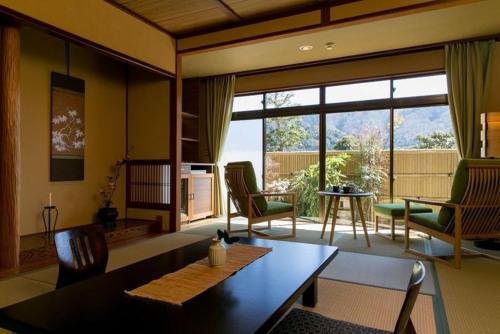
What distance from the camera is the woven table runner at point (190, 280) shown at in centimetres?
134

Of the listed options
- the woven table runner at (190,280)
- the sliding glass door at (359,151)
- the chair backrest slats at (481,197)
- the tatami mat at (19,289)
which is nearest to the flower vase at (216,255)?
the woven table runner at (190,280)

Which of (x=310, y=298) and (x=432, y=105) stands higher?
(x=432, y=105)

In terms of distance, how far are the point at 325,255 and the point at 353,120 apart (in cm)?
380

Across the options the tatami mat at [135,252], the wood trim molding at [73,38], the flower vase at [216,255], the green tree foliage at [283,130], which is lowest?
the tatami mat at [135,252]

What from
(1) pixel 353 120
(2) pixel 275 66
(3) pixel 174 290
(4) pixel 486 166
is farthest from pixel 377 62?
(3) pixel 174 290

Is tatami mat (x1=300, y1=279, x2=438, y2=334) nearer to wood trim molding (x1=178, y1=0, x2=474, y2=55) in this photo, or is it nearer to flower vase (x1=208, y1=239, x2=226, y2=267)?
flower vase (x1=208, y1=239, x2=226, y2=267)

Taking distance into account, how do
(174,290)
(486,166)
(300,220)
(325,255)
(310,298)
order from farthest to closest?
(300,220) → (486,166) → (310,298) → (325,255) → (174,290)

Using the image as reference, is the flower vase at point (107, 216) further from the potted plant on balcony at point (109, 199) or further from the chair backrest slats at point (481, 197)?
the chair backrest slats at point (481, 197)

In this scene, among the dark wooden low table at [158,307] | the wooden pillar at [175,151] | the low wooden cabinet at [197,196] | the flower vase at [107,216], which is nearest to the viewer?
the dark wooden low table at [158,307]

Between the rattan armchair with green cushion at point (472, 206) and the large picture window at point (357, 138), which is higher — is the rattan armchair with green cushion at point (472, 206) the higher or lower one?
the lower one

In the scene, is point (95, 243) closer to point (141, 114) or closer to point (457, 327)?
point (457, 327)

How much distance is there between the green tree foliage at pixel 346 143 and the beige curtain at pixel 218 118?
206 centimetres

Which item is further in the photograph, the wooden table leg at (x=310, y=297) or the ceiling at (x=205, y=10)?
the ceiling at (x=205, y=10)

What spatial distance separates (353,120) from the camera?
17.6 ft
